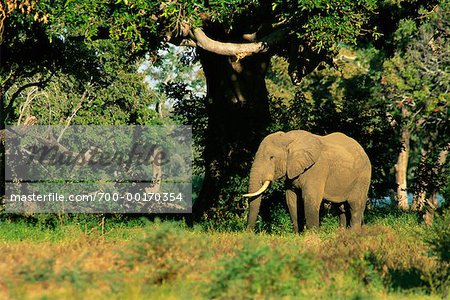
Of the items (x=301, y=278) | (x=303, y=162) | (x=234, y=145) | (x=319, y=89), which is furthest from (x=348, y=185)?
(x=319, y=89)

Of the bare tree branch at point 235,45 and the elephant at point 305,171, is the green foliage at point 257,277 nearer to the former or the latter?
the elephant at point 305,171

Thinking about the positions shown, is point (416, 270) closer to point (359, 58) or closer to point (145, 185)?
point (145, 185)

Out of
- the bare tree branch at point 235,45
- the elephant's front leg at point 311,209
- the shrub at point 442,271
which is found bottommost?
the shrub at point 442,271

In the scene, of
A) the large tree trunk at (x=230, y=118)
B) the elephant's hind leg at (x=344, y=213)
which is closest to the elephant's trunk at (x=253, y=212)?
the elephant's hind leg at (x=344, y=213)

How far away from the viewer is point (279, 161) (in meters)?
19.6

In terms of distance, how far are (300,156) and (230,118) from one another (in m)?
6.56

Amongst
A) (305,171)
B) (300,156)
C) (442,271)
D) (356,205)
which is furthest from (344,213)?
(442,271)

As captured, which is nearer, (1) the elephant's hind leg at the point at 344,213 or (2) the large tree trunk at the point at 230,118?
(1) the elephant's hind leg at the point at 344,213

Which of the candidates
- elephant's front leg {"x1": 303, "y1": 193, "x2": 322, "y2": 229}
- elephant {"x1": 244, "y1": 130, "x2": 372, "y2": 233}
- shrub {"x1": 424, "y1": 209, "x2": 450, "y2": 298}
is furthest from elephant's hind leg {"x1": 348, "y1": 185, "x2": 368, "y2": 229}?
shrub {"x1": 424, "y1": 209, "x2": 450, "y2": 298}

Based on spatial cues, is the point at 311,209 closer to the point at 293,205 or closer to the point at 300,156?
the point at 293,205

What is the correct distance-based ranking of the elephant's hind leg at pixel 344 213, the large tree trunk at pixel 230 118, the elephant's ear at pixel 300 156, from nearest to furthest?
1. the elephant's ear at pixel 300 156
2. the elephant's hind leg at pixel 344 213
3. the large tree trunk at pixel 230 118

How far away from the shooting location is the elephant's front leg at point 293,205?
19.8 m

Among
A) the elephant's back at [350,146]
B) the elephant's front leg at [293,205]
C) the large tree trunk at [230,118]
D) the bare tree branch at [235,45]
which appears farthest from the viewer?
the large tree trunk at [230,118]

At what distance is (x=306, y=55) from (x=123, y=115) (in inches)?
846
